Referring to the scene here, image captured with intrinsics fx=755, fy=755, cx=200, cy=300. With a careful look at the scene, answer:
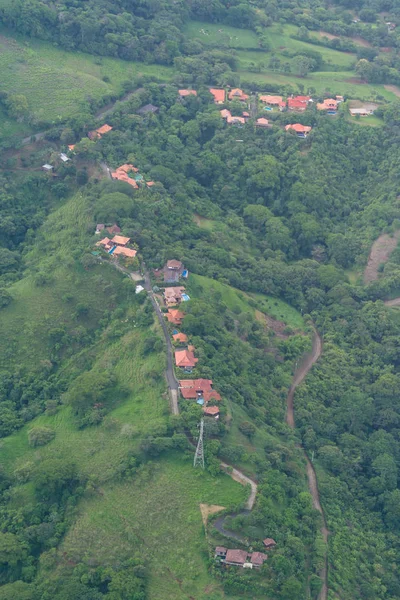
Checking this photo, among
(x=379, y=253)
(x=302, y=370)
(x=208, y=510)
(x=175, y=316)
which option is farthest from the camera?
(x=379, y=253)

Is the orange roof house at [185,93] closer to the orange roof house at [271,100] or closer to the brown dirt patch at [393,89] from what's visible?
the orange roof house at [271,100]

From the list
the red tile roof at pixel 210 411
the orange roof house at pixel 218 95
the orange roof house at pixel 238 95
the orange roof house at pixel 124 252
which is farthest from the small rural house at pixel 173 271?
the orange roof house at pixel 238 95

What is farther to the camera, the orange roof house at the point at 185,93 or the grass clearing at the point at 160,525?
the orange roof house at the point at 185,93

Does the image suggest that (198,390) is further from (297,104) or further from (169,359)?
(297,104)

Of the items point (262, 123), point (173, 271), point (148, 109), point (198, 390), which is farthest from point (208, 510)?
point (262, 123)

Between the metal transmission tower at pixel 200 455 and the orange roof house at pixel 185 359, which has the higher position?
the orange roof house at pixel 185 359

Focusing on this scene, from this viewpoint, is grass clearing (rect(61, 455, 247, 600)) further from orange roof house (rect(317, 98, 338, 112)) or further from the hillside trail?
orange roof house (rect(317, 98, 338, 112))

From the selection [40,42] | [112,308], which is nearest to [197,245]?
[112,308]
